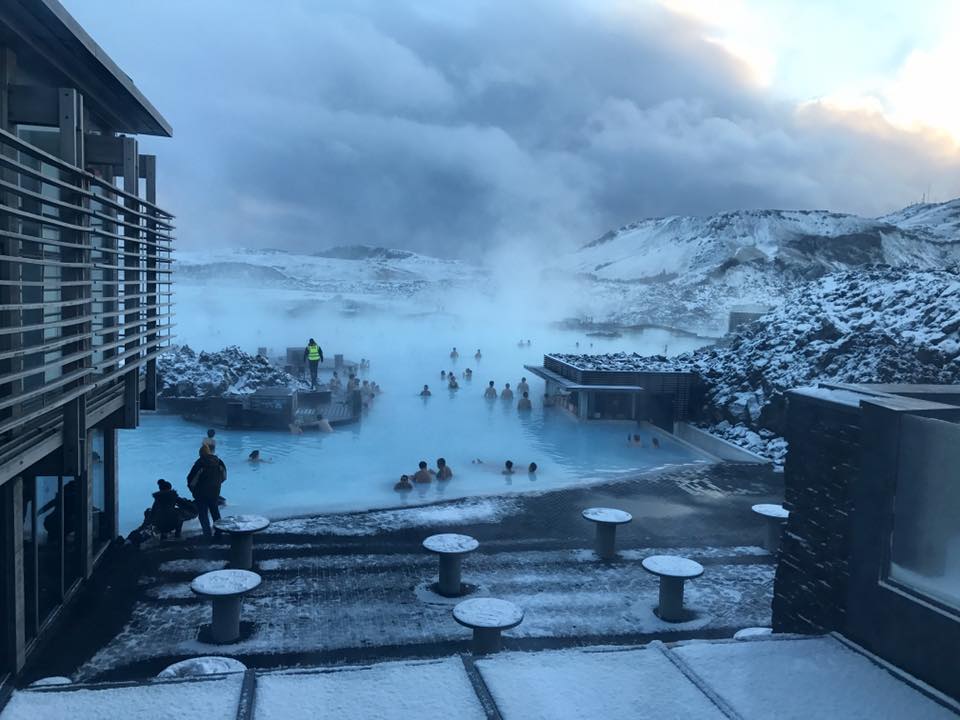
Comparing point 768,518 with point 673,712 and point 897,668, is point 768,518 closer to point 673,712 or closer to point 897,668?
A: point 897,668

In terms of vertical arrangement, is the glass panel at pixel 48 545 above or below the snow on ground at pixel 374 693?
below

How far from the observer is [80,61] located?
6477mm

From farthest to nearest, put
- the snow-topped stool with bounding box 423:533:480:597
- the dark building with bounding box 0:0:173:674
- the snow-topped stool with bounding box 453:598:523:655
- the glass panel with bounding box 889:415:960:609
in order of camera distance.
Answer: the snow-topped stool with bounding box 423:533:480:597 → the snow-topped stool with bounding box 453:598:523:655 → the dark building with bounding box 0:0:173:674 → the glass panel with bounding box 889:415:960:609

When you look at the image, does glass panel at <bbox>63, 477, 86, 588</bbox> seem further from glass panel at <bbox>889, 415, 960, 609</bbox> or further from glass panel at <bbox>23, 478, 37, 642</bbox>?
glass panel at <bbox>889, 415, 960, 609</bbox>

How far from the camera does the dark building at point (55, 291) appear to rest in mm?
5035

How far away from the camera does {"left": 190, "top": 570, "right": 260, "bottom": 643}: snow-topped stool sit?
6754 mm

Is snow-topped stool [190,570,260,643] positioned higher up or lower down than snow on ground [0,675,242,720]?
lower down

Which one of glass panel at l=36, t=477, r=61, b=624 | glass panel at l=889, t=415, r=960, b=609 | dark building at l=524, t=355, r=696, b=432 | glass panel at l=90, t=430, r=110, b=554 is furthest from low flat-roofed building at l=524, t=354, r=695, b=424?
glass panel at l=889, t=415, r=960, b=609

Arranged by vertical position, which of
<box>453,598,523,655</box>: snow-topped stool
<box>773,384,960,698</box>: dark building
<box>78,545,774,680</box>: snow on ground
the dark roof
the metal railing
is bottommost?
<box>78,545,774,680</box>: snow on ground

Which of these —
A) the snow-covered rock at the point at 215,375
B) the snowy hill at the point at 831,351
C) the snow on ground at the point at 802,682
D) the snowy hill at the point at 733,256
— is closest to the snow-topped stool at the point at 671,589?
the snow on ground at the point at 802,682

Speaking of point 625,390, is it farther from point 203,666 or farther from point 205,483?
point 203,666

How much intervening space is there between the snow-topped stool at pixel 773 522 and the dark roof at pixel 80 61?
8.98m

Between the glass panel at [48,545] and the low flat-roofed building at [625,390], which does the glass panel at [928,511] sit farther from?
the low flat-roofed building at [625,390]

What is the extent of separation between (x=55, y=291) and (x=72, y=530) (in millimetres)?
2877
